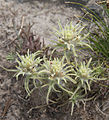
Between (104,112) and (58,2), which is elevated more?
(58,2)

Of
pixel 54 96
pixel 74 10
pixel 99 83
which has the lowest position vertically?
pixel 54 96

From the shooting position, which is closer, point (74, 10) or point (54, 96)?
point (54, 96)

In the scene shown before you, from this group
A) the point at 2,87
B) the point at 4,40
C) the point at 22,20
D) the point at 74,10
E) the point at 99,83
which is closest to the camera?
the point at 99,83

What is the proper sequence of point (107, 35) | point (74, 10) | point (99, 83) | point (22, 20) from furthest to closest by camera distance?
point (74, 10) < point (22, 20) < point (107, 35) < point (99, 83)

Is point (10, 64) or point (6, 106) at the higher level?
point (10, 64)

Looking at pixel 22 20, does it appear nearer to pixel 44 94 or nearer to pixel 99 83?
pixel 44 94

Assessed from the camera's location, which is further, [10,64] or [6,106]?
[10,64]

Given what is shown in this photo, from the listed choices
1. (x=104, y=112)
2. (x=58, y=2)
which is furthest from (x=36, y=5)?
(x=104, y=112)
